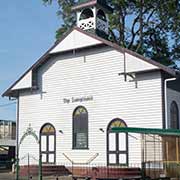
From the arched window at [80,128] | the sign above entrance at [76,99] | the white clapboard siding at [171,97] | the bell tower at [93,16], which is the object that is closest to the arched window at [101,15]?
the bell tower at [93,16]

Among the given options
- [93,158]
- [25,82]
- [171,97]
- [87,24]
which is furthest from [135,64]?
[25,82]

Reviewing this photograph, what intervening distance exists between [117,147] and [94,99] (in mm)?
3593

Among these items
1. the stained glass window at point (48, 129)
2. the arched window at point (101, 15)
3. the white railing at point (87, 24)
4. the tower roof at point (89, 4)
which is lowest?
the stained glass window at point (48, 129)

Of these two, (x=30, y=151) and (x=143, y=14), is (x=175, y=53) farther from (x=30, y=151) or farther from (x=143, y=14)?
(x=30, y=151)

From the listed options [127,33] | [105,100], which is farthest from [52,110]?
[127,33]

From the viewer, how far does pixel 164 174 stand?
2592 cm

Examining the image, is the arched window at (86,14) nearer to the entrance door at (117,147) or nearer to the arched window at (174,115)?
the entrance door at (117,147)

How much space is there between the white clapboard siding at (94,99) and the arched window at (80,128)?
0.34m

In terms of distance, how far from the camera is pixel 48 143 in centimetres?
3278

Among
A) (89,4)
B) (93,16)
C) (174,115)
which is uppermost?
(89,4)

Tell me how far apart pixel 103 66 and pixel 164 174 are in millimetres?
8221

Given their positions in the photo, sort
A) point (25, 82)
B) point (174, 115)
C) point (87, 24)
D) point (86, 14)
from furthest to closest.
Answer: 1. point (86, 14)
2. point (25, 82)
3. point (87, 24)
4. point (174, 115)

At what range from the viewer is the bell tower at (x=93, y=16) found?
33.6m

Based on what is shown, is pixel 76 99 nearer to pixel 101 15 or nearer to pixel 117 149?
pixel 117 149
